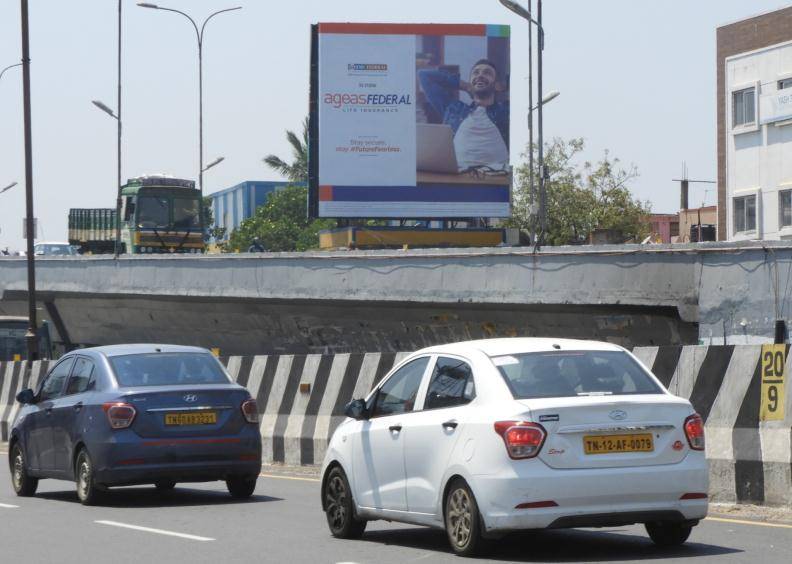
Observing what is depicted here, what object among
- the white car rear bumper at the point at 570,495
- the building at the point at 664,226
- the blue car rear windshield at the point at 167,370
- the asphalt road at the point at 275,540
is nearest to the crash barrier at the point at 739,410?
the asphalt road at the point at 275,540

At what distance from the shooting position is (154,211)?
56969 millimetres

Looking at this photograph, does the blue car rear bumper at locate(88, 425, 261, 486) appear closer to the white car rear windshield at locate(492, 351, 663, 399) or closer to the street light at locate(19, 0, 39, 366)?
the white car rear windshield at locate(492, 351, 663, 399)

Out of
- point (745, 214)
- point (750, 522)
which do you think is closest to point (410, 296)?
point (750, 522)

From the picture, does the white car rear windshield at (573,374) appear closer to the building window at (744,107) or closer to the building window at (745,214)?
the building window at (745,214)

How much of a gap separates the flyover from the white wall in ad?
1036 cm

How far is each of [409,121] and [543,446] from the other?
4661 cm

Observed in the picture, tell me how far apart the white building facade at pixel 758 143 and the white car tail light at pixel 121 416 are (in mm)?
43492

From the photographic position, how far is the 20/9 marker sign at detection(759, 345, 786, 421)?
12812 mm

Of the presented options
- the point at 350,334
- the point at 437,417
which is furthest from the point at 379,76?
the point at 437,417

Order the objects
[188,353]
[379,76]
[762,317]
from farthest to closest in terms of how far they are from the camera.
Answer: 1. [379,76]
2. [762,317]
3. [188,353]

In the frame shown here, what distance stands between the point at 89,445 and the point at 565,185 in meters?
72.5

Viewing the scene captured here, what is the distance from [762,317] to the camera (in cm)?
2411

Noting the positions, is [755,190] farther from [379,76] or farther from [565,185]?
[565,185]

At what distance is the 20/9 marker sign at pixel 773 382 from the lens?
504 inches
